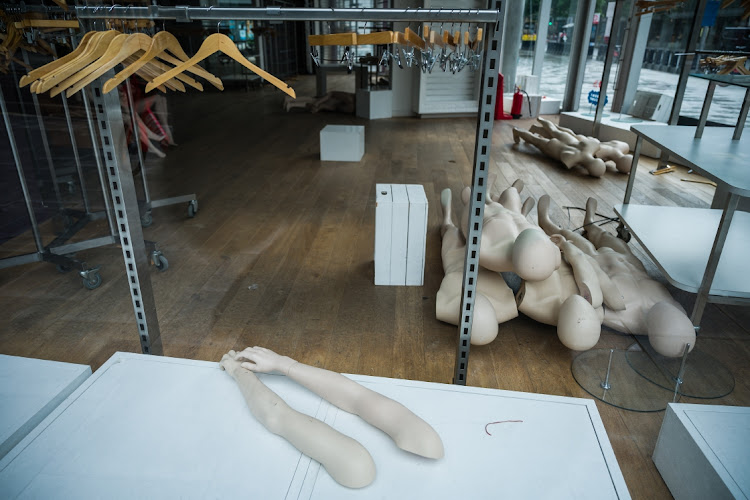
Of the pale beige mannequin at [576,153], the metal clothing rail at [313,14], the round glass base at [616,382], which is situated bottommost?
the round glass base at [616,382]

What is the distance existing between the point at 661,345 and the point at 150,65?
212cm

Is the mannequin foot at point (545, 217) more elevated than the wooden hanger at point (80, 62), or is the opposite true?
the wooden hanger at point (80, 62)

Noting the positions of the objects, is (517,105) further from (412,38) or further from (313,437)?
(313,437)

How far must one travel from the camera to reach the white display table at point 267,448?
1.02m

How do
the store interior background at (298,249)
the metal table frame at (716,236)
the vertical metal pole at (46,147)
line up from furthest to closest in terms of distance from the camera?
the vertical metal pole at (46,147) → the store interior background at (298,249) → the metal table frame at (716,236)

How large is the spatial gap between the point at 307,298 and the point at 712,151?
6.71 feet

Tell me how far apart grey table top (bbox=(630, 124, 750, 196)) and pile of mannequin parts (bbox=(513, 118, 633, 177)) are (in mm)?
1767

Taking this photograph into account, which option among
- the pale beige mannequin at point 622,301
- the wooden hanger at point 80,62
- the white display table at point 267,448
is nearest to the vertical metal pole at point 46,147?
the wooden hanger at point 80,62

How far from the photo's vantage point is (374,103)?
25.3 feet

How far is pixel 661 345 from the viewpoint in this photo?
198cm

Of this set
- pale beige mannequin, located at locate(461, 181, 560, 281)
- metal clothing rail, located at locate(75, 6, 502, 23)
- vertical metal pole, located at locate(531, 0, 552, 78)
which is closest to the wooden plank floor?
pale beige mannequin, located at locate(461, 181, 560, 281)

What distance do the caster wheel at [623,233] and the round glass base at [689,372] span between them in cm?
121

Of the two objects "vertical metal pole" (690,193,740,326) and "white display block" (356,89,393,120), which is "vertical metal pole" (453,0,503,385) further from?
"white display block" (356,89,393,120)

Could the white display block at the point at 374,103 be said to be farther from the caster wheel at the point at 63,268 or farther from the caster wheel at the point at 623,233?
the caster wheel at the point at 63,268
